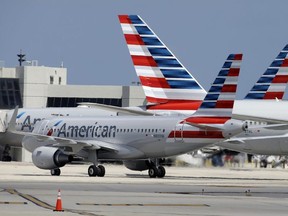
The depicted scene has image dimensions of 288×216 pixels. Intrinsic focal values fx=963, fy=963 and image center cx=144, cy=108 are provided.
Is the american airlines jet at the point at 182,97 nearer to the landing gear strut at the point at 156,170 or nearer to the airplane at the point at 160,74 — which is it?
the airplane at the point at 160,74

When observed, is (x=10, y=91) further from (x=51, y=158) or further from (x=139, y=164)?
(x=51, y=158)

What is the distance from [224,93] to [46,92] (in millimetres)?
63149

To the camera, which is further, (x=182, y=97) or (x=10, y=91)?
(x=10, y=91)

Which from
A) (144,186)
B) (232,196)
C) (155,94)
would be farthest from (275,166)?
(232,196)

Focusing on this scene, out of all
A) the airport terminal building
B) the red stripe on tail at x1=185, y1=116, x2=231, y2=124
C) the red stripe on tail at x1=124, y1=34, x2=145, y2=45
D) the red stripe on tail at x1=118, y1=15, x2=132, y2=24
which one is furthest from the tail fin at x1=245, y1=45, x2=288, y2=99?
the airport terminal building

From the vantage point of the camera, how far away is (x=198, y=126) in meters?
51.2

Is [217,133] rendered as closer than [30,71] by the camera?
Yes

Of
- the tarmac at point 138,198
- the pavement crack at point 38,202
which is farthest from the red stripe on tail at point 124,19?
the pavement crack at point 38,202

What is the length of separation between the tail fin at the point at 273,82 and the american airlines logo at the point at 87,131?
19.2 meters

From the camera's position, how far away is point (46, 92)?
112 m

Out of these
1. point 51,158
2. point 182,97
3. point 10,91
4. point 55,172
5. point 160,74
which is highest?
point 10,91

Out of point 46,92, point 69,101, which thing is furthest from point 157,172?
point 69,101

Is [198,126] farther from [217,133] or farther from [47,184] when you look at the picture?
[47,184]

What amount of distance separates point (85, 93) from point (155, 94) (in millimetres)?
54632
